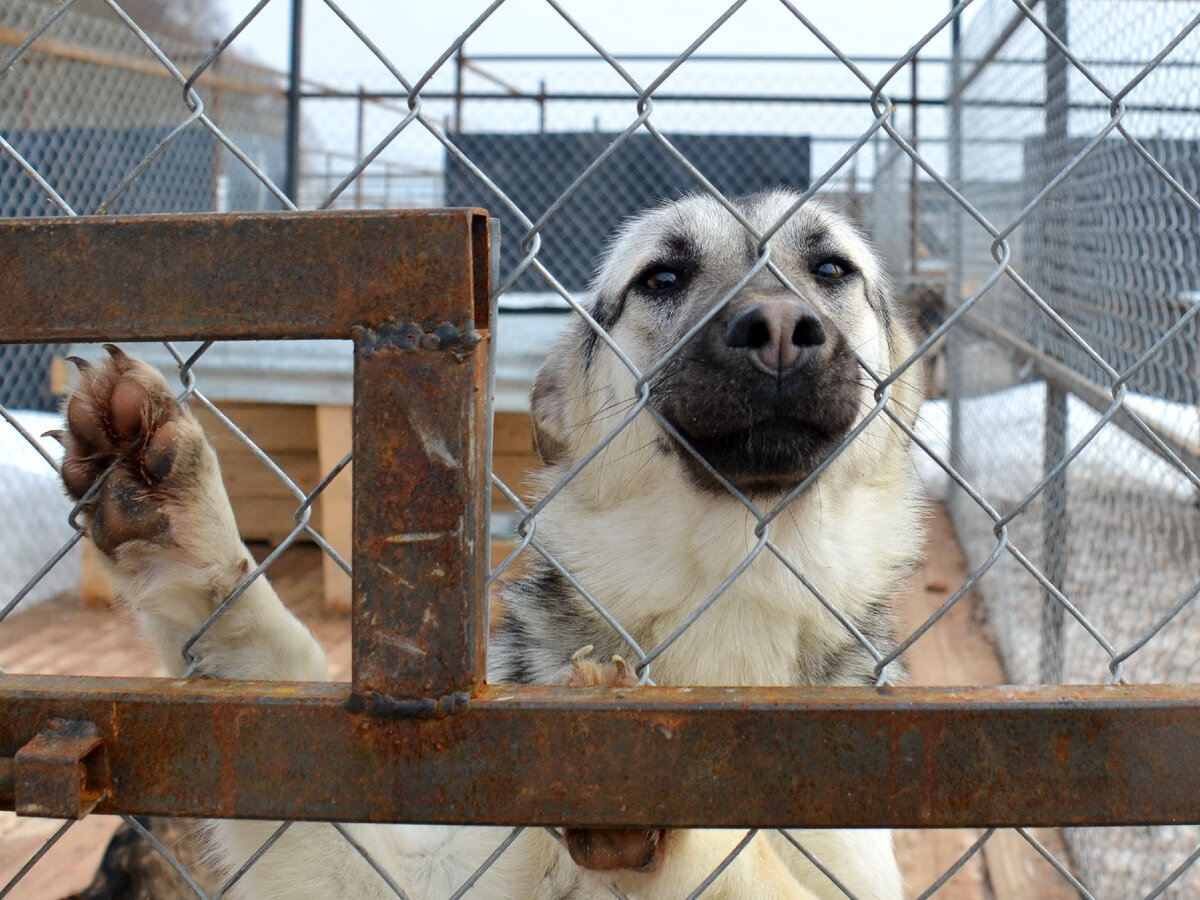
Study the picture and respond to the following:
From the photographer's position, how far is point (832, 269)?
246cm

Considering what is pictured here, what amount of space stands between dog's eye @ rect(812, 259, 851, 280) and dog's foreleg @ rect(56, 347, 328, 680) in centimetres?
152

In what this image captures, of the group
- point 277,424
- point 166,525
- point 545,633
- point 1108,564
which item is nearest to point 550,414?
point 545,633

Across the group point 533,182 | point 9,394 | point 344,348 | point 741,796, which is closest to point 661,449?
point 741,796

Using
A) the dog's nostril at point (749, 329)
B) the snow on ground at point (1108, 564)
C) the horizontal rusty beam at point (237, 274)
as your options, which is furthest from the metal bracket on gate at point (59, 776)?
the snow on ground at point (1108, 564)

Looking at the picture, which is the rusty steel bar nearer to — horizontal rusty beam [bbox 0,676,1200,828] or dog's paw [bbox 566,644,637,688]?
horizontal rusty beam [bbox 0,676,1200,828]

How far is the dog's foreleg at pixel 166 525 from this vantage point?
153 centimetres

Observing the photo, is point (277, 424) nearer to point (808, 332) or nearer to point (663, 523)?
point (663, 523)

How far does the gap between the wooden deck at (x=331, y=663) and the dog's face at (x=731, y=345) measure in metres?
1.09

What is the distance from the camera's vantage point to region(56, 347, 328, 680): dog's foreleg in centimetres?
153

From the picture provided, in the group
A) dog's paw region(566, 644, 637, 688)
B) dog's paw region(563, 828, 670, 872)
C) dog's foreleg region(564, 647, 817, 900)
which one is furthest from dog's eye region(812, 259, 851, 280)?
dog's paw region(563, 828, 670, 872)

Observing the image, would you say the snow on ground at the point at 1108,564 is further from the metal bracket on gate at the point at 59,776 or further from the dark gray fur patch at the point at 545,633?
the metal bracket on gate at the point at 59,776

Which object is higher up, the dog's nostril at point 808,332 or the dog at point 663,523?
the dog's nostril at point 808,332

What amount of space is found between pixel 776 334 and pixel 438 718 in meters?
0.92

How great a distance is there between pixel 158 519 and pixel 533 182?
9.03 metres
